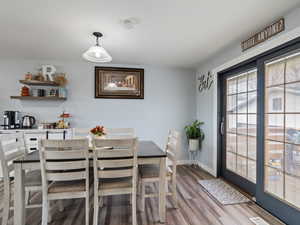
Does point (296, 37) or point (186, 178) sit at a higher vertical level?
point (296, 37)

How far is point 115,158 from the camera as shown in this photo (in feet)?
5.49

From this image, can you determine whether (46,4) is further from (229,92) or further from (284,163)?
(284,163)

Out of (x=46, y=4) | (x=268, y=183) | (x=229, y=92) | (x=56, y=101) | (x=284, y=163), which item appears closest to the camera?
(x=46, y=4)

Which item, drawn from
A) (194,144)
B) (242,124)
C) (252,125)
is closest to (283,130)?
(252,125)

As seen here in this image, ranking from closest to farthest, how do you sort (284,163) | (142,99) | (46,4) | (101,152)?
(101,152) < (46,4) < (284,163) < (142,99)

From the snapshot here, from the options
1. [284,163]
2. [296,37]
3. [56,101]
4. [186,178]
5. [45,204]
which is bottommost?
[186,178]

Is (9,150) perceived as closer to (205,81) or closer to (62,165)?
(62,165)

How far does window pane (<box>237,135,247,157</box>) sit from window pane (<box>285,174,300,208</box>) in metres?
0.77

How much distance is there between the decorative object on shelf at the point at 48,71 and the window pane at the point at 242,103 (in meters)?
3.77

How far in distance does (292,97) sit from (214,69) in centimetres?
161

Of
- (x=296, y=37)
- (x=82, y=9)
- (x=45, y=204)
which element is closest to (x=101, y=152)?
(x=45, y=204)

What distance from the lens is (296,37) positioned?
172cm

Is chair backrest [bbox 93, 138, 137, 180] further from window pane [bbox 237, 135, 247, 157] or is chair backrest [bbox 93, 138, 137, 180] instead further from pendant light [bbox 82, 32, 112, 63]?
window pane [bbox 237, 135, 247, 157]

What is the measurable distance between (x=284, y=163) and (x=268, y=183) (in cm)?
39
